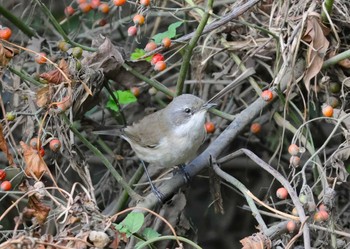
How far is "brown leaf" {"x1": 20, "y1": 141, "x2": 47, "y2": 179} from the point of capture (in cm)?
312

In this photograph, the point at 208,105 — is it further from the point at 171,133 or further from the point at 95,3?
the point at 95,3

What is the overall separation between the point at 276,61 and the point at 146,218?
1190 mm

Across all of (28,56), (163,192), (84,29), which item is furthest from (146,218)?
(84,29)

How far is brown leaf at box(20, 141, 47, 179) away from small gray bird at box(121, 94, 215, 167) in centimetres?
126

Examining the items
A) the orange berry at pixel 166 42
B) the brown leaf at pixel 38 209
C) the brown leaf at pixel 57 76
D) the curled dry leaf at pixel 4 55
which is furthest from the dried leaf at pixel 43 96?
the orange berry at pixel 166 42

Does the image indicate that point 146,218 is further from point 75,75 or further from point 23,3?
point 23,3

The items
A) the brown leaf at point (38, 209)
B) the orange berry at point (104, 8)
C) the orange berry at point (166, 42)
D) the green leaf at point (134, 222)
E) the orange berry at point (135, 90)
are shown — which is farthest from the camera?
the orange berry at point (104, 8)

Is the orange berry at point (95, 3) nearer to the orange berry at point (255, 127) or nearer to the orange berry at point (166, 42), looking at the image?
the orange berry at point (166, 42)

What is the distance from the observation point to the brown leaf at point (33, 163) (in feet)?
10.2

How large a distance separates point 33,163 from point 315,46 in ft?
5.76

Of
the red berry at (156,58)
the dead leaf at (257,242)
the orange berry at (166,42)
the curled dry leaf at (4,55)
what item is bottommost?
the dead leaf at (257,242)

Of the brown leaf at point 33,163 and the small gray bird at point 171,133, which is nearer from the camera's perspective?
the brown leaf at point 33,163

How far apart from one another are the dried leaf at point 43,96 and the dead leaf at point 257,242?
3.71 feet

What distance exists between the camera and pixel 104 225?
2.54 metres
